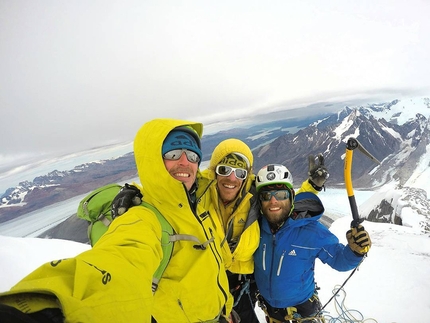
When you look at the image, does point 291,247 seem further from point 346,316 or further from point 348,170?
point 346,316

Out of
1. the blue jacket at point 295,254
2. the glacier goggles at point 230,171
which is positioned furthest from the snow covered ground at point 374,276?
the glacier goggles at point 230,171

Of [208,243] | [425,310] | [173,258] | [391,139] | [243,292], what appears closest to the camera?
[173,258]

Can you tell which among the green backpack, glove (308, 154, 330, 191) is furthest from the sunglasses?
the green backpack

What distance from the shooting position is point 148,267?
128 cm

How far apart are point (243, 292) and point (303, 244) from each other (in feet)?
3.21

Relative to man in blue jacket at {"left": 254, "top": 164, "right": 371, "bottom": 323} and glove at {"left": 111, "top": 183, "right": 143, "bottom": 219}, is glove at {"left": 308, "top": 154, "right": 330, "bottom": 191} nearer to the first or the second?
man in blue jacket at {"left": 254, "top": 164, "right": 371, "bottom": 323}

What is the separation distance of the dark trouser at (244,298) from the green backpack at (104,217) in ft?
5.39

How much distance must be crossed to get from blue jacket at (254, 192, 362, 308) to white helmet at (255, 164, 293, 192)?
1.15 feet

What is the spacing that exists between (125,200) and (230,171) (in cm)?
132

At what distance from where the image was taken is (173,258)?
63.7 inches

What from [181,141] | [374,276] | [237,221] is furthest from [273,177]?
[374,276]

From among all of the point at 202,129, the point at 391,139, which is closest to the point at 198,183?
the point at 202,129

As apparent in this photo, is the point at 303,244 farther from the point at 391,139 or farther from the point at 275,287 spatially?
the point at 391,139

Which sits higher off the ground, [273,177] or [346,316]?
[273,177]
